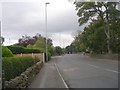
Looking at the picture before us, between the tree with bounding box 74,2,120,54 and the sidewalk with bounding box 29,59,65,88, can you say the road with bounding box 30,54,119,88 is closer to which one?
the sidewalk with bounding box 29,59,65,88

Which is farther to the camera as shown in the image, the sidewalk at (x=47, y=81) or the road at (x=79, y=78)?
the sidewalk at (x=47, y=81)

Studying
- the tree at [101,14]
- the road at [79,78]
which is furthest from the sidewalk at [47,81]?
the tree at [101,14]

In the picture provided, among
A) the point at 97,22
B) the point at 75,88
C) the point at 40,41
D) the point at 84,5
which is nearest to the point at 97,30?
the point at 97,22

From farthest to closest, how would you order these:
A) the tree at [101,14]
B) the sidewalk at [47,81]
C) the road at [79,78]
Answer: the tree at [101,14]
the sidewalk at [47,81]
the road at [79,78]

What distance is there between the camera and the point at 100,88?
1504 centimetres

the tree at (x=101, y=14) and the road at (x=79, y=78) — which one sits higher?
the tree at (x=101, y=14)

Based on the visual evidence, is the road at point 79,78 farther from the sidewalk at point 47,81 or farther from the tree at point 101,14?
the tree at point 101,14

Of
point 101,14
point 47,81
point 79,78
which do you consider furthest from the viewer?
point 101,14

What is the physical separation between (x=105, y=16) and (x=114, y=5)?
10.4 ft

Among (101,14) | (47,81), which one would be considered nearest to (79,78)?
(47,81)

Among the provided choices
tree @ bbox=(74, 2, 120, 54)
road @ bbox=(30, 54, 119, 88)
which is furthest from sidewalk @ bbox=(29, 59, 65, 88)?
tree @ bbox=(74, 2, 120, 54)

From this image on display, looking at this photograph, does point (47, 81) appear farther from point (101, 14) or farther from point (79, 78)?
point (101, 14)

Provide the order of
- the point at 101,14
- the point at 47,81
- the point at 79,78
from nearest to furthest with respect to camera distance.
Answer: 1. the point at 47,81
2. the point at 79,78
3. the point at 101,14

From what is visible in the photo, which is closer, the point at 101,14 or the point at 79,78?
the point at 79,78
